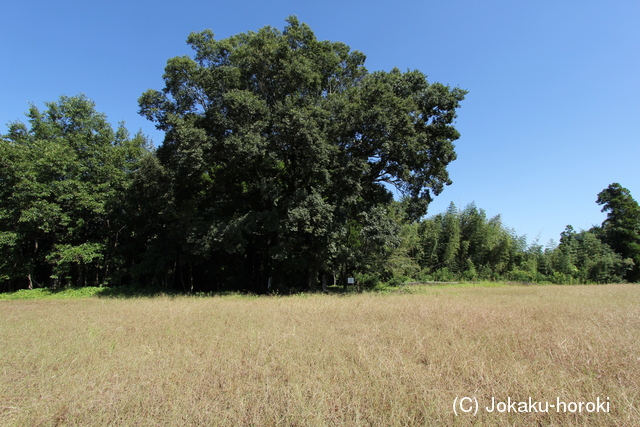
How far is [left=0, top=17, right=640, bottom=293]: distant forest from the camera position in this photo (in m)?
16.3

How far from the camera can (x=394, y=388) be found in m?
4.18

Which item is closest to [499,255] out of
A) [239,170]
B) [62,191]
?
[239,170]

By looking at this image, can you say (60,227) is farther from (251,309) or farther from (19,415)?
(19,415)

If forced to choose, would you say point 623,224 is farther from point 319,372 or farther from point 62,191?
point 62,191

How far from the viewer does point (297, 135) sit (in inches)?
597

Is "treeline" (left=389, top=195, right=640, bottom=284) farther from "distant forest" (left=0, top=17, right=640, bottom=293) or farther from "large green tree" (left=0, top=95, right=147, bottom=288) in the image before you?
"large green tree" (left=0, top=95, right=147, bottom=288)

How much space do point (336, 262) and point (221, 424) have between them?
21.1 m

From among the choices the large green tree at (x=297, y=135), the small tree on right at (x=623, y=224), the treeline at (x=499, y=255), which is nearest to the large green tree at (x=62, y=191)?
the large green tree at (x=297, y=135)

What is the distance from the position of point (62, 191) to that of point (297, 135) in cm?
1595

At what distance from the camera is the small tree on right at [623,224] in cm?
4006

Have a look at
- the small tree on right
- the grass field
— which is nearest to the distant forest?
the grass field

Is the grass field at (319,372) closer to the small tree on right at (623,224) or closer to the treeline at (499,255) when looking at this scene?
the treeline at (499,255)

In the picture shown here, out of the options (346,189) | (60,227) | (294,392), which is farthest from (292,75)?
(60,227)

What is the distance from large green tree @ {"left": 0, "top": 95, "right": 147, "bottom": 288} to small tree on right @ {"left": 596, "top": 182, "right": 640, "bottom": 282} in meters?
55.6
